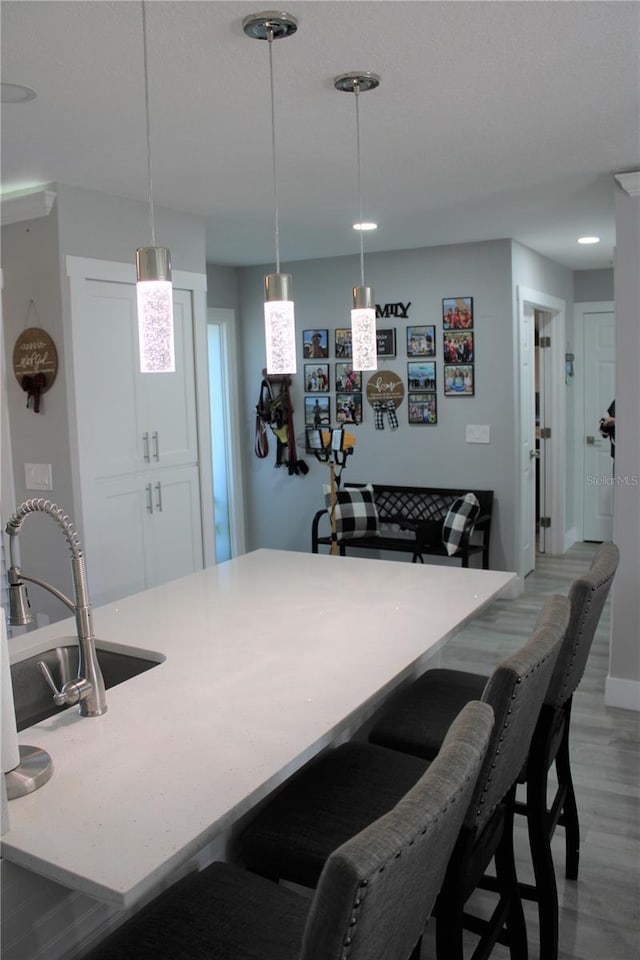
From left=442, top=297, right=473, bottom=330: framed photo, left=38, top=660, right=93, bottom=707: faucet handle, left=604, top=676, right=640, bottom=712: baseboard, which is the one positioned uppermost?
left=442, top=297, right=473, bottom=330: framed photo

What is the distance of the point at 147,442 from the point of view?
13.3 feet

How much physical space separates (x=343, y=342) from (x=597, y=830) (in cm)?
400

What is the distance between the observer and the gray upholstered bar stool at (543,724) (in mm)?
2088

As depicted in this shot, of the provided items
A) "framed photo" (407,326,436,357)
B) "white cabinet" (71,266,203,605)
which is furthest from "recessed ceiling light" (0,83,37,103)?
"framed photo" (407,326,436,357)

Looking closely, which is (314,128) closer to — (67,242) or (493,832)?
(67,242)

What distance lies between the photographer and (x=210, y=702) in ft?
5.88

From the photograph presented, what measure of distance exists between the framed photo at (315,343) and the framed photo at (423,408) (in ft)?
2.58

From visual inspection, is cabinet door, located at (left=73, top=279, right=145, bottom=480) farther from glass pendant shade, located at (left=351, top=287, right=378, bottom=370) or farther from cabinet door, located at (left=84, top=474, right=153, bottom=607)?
glass pendant shade, located at (left=351, top=287, right=378, bottom=370)

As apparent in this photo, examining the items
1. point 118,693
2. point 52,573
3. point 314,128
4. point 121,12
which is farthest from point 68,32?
point 52,573

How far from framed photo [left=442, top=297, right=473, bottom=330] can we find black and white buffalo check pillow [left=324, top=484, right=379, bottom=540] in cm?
133

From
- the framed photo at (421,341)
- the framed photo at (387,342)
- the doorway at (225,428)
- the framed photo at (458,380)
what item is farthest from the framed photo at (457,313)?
the doorway at (225,428)

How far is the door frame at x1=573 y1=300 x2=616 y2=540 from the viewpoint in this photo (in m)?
7.16

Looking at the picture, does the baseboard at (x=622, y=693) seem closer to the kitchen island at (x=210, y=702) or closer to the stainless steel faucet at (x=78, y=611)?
the kitchen island at (x=210, y=702)

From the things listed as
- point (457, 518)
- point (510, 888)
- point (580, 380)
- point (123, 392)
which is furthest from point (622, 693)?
point (580, 380)
